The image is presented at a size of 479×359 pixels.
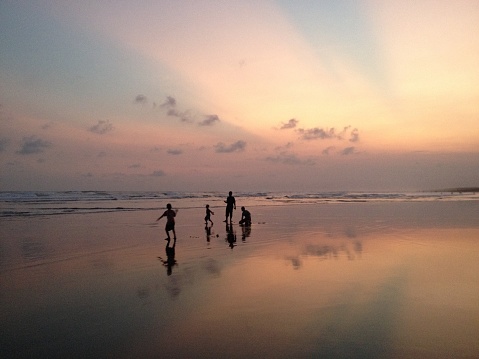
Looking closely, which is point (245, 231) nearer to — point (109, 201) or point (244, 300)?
point (244, 300)

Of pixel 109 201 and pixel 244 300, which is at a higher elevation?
pixel 109 201

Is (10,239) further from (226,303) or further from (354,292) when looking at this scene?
(354,292)

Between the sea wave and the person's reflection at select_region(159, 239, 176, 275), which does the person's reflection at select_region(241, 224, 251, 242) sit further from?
the sea wave

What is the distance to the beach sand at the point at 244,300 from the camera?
562cm

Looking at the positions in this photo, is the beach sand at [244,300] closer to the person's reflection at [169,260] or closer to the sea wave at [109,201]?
the person's reflection at [169,260]

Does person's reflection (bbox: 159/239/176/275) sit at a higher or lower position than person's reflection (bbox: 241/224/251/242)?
lower

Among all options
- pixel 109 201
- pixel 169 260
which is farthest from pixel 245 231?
pixel 109 201

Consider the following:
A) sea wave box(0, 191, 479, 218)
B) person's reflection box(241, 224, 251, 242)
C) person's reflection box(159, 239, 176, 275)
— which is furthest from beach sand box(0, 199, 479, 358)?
sea wave box(0, 191, 479, 218)

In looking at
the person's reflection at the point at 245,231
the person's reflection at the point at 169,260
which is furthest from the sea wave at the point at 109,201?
the person's reflection at the point at 169,260

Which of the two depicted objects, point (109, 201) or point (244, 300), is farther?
point (109, 201)

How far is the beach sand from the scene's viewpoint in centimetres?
562

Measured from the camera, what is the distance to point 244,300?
787 centimetres

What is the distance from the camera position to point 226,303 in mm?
7691

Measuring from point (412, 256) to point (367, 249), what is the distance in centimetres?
177
